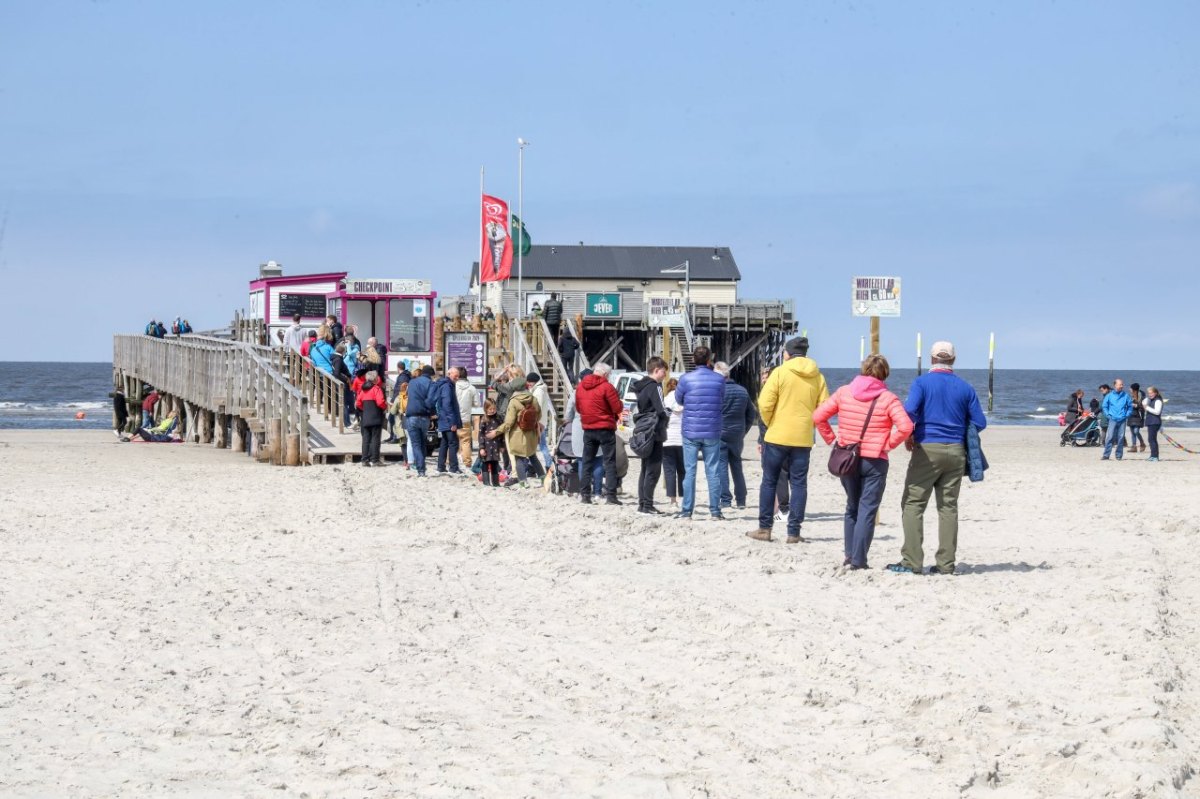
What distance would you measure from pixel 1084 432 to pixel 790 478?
77.0 ft

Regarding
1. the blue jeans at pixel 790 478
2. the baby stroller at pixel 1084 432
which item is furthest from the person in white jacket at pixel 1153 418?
the blue jeans at pixel 790 478

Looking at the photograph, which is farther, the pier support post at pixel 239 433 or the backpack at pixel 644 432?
the pier support post at pixel 239 433

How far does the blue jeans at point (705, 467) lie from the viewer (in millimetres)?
12953

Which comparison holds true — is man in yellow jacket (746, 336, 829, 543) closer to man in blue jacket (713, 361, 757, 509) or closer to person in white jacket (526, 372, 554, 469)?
man in blue jacket (713, 361, 757, 509)

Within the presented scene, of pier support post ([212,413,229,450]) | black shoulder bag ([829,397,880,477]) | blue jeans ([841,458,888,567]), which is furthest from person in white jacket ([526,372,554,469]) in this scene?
pier support post ([212,413,229,450])

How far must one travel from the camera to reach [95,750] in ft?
19.5

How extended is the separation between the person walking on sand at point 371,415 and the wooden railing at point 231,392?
125 centimetres

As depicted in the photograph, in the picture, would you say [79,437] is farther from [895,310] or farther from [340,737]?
[340,737]

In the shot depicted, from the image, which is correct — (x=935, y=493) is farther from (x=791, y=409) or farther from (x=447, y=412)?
(x=447, y=412)

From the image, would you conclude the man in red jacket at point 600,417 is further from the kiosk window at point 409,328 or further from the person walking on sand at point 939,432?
the kiosk window at point 409,328

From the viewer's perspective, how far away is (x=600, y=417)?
14109 mm

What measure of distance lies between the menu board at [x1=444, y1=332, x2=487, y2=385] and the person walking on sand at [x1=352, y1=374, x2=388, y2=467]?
306cm

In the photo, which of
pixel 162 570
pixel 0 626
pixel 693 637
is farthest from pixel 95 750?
pixel 162 570

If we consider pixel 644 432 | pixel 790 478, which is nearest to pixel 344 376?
pixel 644 432
